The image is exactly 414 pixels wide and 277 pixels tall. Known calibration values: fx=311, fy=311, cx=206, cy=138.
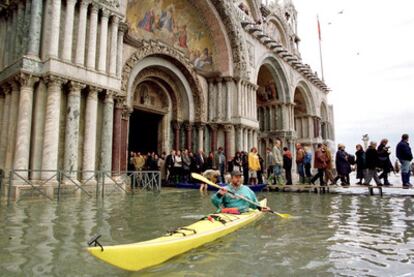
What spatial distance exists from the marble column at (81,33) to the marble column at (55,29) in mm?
730

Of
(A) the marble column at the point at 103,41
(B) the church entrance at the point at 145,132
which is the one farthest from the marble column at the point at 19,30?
(B) the church entrance at the point at 145,132

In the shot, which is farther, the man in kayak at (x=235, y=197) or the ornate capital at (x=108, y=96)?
the ornate capital at (x=108, y=96)

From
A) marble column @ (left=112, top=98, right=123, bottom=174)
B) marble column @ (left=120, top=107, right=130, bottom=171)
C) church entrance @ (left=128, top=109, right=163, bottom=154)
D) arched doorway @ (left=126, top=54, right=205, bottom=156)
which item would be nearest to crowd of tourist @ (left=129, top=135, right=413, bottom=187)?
marble column @ (left=120, top=107, right=130, bottom=171)

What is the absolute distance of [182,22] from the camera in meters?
18.1

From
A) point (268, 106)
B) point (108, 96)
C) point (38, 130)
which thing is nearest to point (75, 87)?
point (108, 96)

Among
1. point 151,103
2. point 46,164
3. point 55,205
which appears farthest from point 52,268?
point 151,103

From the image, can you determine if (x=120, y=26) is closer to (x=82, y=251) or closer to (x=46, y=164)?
(x=46, y=164)

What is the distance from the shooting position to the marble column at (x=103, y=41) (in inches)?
459

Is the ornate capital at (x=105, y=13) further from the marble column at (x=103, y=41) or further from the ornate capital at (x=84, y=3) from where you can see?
the ornate capital at (x=84, y=3)

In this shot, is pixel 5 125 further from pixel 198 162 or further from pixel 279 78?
pixel 279 78

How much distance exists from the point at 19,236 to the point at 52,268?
1767mm

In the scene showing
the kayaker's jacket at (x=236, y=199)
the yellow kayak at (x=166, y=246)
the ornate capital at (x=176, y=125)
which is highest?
the ornate capital at (x=176, y=125)

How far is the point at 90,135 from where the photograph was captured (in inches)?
438

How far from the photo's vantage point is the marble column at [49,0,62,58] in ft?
33.6
